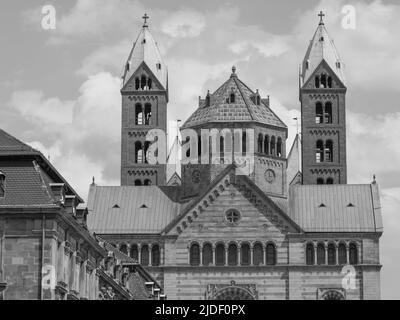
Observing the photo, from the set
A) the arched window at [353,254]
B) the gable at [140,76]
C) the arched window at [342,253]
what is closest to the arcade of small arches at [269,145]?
the arched window at [342,253]

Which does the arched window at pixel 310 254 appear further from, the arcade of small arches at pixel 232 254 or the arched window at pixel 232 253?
the arched window at pixel 232 253

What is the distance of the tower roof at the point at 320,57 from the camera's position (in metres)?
120

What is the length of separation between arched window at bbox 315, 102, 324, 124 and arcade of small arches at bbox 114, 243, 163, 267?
22.3 metres

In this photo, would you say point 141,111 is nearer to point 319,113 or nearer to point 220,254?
point 319,113

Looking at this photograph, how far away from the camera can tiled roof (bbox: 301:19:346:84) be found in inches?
4734

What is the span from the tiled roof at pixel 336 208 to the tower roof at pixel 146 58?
1761cm

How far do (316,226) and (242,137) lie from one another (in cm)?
1028

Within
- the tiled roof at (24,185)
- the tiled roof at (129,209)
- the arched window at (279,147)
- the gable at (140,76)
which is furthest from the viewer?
the gable at (140,76)

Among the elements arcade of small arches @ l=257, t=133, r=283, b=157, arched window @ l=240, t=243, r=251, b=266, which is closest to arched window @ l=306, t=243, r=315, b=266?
arched window @ l=240, t=243, r=251, b=266

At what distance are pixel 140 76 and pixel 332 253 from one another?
87.2ft

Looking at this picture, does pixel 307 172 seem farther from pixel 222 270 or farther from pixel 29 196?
pixel 29 196
